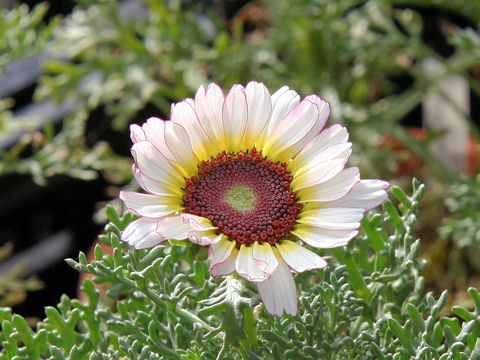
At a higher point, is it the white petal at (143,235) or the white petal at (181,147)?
the white petal at (181,147)

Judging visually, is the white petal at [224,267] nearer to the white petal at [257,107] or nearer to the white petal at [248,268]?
the white petal at [248,268]

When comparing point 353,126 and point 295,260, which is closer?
point 295,260

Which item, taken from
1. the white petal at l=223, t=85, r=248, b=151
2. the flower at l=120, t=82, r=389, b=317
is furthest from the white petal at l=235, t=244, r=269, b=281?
the white petal at l=223, t=85, r=248, b=151


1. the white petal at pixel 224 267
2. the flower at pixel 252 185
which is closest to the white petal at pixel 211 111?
the flower at pixel 252 185

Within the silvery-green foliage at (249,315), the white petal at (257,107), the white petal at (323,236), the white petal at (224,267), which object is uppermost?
the white petal at (257,107)

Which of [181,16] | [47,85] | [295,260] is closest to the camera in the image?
[295,260]

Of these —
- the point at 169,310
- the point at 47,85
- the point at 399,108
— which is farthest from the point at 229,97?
the point at 399,108

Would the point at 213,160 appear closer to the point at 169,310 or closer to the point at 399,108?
the point at 169,310
